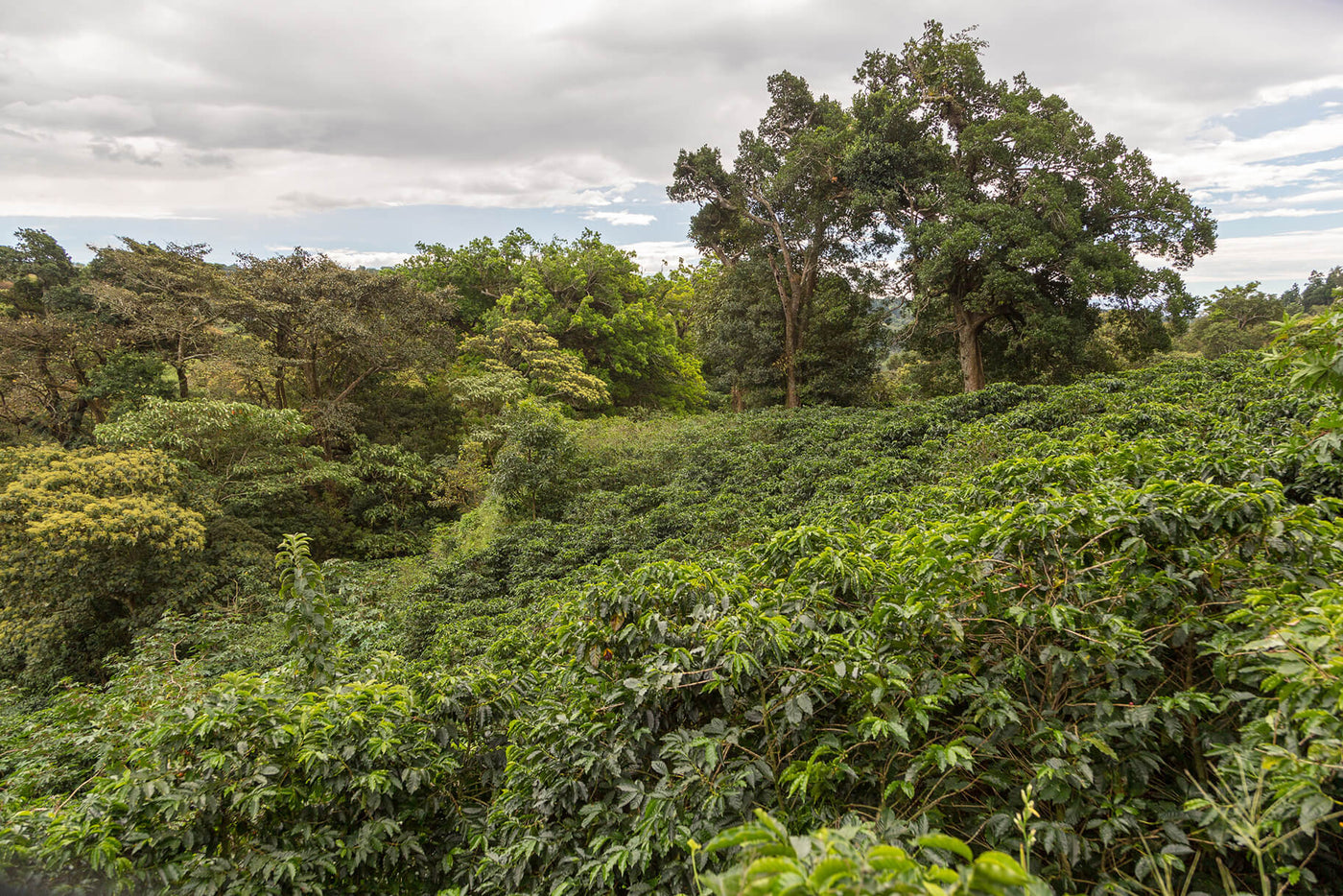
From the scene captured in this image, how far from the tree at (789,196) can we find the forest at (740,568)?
4.7 inches

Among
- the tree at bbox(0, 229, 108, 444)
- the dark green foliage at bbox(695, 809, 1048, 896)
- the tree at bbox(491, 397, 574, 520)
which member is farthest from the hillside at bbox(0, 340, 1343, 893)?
the tree at bbox(0, 229, 108, 444)

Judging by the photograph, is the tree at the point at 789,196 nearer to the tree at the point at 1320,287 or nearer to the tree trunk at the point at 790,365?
the tree trunk at the point at 790,365

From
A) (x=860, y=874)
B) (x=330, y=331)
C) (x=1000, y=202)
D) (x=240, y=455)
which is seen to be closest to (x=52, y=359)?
(x=240, y=455)

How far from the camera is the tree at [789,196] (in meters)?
12.4

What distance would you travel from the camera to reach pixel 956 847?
2.53 ft

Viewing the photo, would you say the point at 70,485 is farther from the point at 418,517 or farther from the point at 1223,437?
the point at 1223,437

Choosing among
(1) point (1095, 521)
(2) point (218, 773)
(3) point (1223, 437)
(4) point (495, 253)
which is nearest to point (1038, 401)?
(3) point (1223, 437)

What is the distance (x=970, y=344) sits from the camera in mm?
11438

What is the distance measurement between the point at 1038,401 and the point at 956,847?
753 centimetres

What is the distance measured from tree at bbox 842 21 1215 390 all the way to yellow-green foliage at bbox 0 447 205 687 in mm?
12878

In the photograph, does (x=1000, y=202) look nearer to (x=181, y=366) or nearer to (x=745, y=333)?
(x=745, y=333)

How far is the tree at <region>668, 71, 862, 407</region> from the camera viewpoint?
12352mm

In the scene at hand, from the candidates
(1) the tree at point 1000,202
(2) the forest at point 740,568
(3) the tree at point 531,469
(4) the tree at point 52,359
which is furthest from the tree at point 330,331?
(1) the tree at point 1000,202

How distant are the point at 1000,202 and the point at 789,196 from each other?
181 inches
